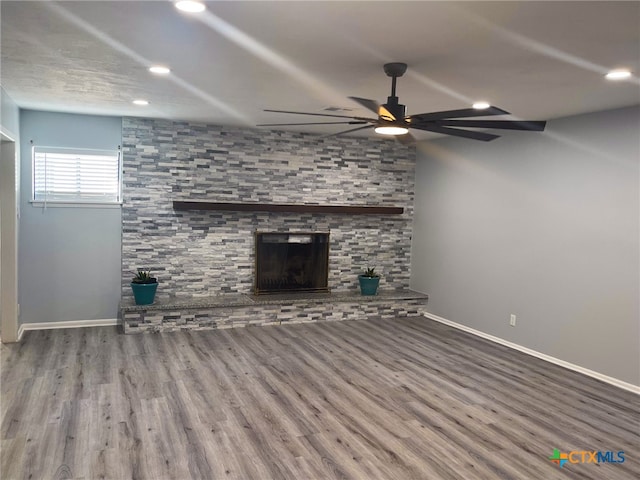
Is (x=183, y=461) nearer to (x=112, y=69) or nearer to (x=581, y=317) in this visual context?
(x=112, y=69)

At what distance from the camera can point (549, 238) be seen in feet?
16.1

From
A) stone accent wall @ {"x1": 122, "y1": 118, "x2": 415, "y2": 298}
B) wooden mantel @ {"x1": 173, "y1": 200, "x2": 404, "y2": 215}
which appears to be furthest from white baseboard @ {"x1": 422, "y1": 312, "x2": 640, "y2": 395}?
wooden mantel @ {"x1": 173, "y1": 200, "x2": 404, "y2": 215}

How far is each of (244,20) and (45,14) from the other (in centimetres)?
98

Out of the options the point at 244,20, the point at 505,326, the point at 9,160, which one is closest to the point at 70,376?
the point at 9,160

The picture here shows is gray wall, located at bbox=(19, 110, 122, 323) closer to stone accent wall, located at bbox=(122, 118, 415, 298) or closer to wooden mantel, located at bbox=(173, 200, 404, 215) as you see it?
stone accent wall, located at bbox=(122, 118, 415, 298)

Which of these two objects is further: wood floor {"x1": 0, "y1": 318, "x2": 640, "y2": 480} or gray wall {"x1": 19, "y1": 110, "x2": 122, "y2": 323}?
gray wall {"x1": 19, "y1": 110, "x2": 122, "y2": 323}

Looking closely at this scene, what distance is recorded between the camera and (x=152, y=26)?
2523 millimetres

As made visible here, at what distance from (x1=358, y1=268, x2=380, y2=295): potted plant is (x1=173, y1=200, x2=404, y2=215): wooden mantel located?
0.84 m

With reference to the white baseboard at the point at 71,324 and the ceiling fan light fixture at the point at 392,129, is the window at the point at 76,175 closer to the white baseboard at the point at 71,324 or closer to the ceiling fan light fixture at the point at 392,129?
the white baseboard at the point at 71,324

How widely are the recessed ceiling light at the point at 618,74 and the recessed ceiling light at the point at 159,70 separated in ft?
9.62

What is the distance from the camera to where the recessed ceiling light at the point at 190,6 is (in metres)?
2.17

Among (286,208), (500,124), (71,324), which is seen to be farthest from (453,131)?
(71,324)

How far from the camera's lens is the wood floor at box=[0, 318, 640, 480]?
9.19ft

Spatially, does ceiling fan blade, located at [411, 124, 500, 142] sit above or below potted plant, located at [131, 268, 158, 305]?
above
